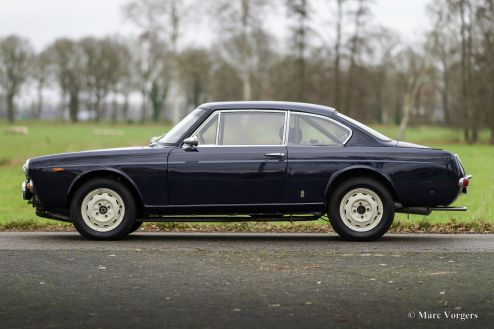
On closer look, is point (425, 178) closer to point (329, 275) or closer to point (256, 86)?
point (329, 275)

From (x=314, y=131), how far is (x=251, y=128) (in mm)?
771

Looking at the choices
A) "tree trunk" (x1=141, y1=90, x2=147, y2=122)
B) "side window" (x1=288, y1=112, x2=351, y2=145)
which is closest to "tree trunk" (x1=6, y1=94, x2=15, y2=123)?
"tree trunk" (x1=141, y1=90, x2=147, y2=122)

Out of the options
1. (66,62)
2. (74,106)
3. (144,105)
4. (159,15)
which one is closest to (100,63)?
(66,62)

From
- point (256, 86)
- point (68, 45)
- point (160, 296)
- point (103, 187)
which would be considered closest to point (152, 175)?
point (103, 187)

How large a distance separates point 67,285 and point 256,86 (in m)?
75.4

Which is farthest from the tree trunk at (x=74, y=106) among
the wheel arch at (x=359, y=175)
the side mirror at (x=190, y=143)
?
the wheel arch at (x=359, y=175)

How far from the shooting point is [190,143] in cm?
982

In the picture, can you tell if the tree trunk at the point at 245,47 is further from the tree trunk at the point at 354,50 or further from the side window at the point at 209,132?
the side window at the point at 209,132

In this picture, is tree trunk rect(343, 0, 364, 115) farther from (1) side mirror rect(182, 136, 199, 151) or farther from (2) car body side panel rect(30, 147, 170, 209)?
(2) car body side panel rect(30, 147, 170, 209)

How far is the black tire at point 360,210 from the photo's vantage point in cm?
967

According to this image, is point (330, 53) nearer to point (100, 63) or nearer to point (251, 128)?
point (100, 63)

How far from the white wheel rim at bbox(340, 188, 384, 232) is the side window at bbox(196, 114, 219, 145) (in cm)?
168

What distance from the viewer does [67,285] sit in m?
6.96

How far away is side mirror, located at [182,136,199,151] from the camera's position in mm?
9797
